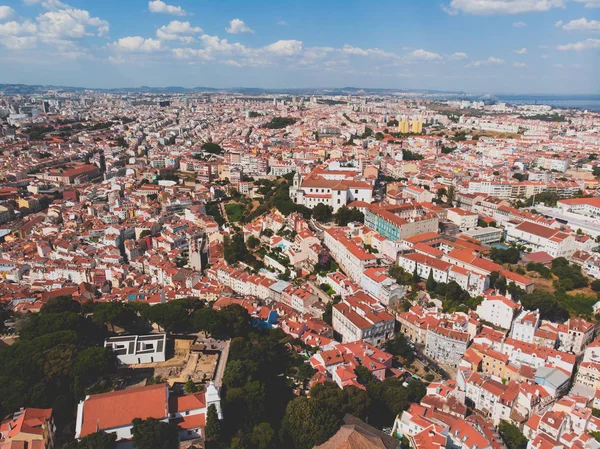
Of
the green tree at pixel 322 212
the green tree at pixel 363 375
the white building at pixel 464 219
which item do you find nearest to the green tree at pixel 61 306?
the green tree at pixel 363 375

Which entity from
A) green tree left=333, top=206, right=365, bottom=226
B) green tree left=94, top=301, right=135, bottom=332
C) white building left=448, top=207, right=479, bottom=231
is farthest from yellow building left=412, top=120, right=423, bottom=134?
green tree left=94, top=301, right=135, bottom=332

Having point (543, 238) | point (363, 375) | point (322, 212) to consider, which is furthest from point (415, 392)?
point (322, 212)

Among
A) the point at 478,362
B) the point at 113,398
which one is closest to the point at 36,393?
the point at 113,398

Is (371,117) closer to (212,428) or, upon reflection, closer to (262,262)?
(262,262)

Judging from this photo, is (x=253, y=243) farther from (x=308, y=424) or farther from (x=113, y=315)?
(x=308, y=424)

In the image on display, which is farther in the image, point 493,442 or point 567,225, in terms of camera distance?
point 567,225

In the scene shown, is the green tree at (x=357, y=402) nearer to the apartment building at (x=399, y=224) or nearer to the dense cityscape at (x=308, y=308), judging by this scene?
the dense cityscape at (x=308, y=308)
